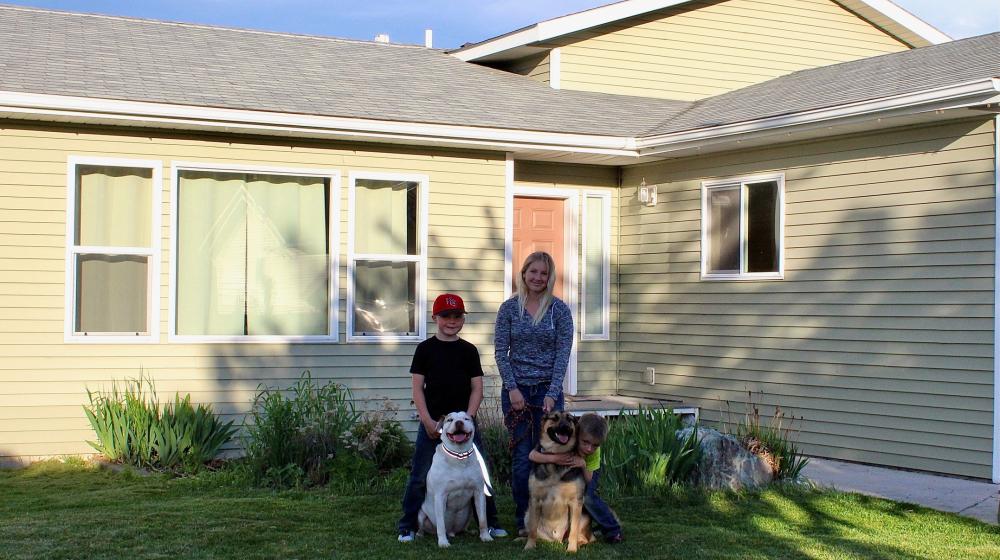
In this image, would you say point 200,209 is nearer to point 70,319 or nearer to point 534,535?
point 70,319

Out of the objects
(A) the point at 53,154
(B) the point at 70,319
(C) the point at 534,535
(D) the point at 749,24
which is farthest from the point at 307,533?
(D) the point at 749,24

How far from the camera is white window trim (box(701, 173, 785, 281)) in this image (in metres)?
10.8

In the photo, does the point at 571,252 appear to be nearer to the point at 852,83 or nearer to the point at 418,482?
the point at 852,83

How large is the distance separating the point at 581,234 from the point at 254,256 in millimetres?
3934

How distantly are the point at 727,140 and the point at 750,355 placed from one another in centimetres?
218

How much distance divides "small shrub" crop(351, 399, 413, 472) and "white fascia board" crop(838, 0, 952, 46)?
370 inches

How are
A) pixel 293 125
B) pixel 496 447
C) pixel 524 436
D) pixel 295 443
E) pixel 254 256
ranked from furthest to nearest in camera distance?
pixel 254 256 < pixel 293 125 < pixel 496 447 < pixel 295 443 < pixel 524 436

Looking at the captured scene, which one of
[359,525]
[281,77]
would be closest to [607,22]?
[281,77]

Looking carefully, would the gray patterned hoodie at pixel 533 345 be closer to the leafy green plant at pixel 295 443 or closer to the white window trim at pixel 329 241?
the leafy green plant at pixel 295 443

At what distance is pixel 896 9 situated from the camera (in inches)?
588

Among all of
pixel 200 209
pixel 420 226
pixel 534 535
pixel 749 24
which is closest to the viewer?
pixel 534 535

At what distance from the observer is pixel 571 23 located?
13109 mm

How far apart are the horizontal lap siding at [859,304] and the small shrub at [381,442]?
3.78 m

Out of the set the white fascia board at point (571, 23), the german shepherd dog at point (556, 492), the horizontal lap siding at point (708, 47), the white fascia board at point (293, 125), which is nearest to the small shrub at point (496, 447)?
the german shepherd dog at point (556, 492)
